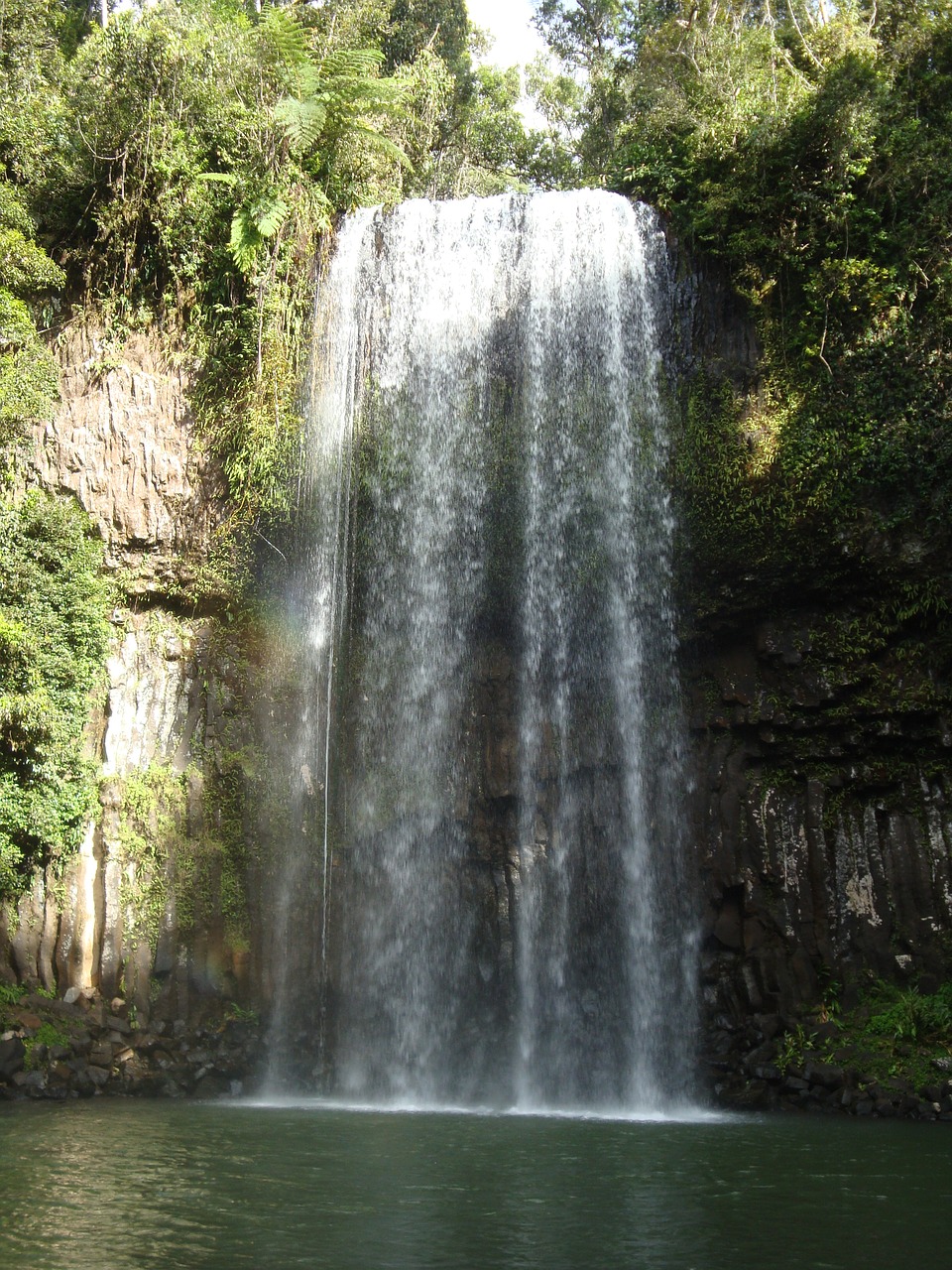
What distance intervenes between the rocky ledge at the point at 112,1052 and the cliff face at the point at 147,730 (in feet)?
1.02

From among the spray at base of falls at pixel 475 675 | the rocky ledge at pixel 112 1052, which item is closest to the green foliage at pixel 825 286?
the spray at base of falls at pixel 475 675

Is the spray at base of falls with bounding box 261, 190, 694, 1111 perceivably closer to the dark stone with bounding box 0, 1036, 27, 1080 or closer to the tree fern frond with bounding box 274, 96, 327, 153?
the tree fern frond with bounding box 274, 96, 327, 153

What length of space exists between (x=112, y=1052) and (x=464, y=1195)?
7.16m

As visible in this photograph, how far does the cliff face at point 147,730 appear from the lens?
13.4 meters

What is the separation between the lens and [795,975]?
1276 centimetres

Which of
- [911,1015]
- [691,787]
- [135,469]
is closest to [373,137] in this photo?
[135,469]

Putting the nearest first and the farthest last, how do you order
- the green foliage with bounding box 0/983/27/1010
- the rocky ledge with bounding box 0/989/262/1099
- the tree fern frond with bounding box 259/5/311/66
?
the rocky ledge with bounding box 0/989/262/1099, the green foliage with bounding box 0/983/27/1010, the tree fern frond with bounding box 259/5/311/66

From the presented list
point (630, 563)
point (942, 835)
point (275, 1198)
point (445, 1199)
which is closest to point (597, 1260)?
point (445, 1199)

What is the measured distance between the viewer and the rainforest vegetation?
13742 millimetres

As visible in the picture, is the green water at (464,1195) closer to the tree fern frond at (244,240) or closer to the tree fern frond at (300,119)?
the tree fern frond at (244,240)

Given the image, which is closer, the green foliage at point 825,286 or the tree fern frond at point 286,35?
the green foliage at point 825,286

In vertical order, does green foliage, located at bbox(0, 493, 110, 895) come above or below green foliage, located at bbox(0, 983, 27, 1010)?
above

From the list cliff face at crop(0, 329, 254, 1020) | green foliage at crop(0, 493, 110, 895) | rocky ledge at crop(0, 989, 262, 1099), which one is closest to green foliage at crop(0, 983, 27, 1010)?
rocky ledge at crop(0, 989, 262, 1099)

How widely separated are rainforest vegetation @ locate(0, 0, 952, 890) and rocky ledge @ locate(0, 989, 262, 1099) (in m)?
1.84
